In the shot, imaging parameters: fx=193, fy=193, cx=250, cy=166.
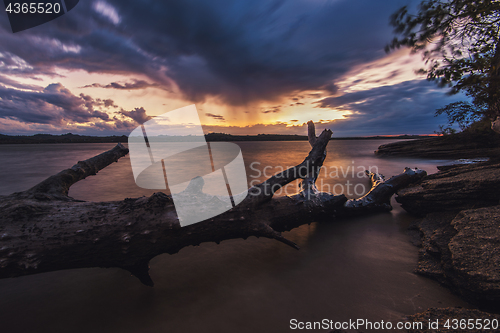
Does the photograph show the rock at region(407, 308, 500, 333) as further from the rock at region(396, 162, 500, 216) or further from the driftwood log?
the rock at region(396, 162, 500, 216)

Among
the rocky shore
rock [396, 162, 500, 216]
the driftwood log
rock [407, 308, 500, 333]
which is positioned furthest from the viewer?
rock [396, 162, 500, 216]

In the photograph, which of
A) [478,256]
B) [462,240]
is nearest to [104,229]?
[478,256]

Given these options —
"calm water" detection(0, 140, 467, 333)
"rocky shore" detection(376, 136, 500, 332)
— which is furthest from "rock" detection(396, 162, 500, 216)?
"calm water" detection(0, 140, 467, 333)

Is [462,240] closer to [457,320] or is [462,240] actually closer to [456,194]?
[457,320]

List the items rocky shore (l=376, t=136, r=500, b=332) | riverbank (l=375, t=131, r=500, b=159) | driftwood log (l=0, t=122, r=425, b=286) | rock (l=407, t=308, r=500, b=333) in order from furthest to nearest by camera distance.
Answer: riverbank (l=375, t=131, r=500, b=159) → driftwood log (l=0, t=122, r=425, b=286) → rocky shore (l=376, t=136, r=500, b=332) → rock (l=407, t=308, r=500, b=333)

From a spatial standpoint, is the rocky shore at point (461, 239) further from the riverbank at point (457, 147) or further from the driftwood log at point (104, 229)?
the riverbank at point (457, 147)

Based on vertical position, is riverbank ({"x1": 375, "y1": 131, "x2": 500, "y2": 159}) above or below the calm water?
above

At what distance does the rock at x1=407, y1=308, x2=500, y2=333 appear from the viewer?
134cm

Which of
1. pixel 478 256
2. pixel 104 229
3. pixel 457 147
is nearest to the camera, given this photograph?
pixel 478 256

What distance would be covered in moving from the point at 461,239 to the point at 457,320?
3.95ft

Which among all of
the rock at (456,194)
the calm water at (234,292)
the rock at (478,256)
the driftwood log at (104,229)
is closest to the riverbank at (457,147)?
the rock at (456,194)

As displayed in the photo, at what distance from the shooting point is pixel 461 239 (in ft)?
7.25

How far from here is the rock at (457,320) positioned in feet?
4.41

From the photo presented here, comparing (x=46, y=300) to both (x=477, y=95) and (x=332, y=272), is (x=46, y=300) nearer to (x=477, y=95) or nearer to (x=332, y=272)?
(x=332, y=272)
